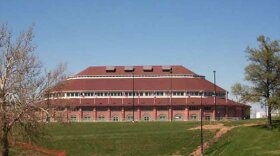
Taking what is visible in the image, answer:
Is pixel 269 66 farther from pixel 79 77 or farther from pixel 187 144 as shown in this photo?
pixel 79 77

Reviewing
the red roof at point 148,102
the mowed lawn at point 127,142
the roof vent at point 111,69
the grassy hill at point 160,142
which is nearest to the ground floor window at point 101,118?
the red roof at point 148,102

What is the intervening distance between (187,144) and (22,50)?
115ft

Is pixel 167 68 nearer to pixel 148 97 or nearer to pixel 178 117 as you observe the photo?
pixel 148 97

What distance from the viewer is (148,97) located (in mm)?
102250

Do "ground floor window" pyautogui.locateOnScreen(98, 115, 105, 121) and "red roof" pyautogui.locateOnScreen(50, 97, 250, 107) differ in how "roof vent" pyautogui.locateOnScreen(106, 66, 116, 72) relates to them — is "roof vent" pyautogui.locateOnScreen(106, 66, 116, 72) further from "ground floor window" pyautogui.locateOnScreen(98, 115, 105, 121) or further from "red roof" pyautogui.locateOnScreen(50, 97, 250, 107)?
"ground floor window" pyautogui.locateOnScreen(98, 115, 105, 121)

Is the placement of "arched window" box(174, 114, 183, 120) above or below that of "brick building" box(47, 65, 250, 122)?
below

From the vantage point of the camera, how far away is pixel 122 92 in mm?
102375

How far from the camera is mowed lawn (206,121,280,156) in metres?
41.0

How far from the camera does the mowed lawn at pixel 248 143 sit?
4103 centimetres

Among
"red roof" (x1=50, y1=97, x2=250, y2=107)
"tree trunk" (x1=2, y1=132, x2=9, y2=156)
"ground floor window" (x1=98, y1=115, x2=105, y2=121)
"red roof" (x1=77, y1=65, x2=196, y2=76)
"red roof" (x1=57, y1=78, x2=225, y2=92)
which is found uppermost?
"red roof" (x1=77, y1=65, x2=196, y2=76)

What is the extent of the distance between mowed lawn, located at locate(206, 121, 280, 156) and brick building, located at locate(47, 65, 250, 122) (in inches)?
1629

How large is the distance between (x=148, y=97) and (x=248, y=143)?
187 ft

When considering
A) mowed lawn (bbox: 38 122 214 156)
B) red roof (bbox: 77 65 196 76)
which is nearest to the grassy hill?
mowed lawn (bbox: 38 122 214 156)

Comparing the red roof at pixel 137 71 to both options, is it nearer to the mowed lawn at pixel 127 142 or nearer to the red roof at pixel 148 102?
the red roof at pixel 148 102
